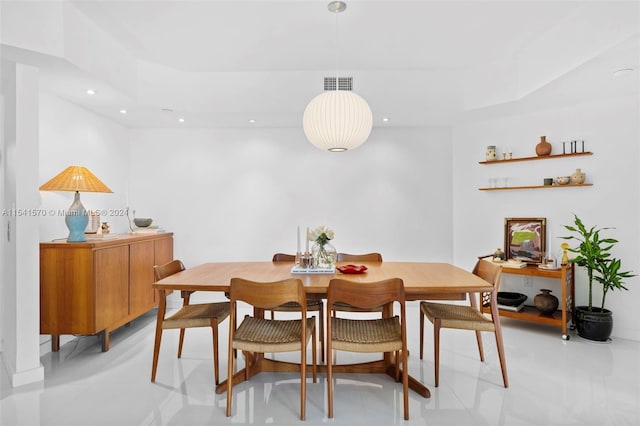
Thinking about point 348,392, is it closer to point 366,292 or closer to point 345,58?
point 366,292

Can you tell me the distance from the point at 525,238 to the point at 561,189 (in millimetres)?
656

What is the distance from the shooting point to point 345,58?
3.46 meters

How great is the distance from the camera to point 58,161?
3359 mm

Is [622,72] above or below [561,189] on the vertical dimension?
above

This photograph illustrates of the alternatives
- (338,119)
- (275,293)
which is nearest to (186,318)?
(275,293)

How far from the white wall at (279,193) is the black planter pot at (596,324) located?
1.61 meters

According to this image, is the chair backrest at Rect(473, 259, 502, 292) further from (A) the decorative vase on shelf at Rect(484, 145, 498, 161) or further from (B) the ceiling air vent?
(B) the ceiling air vent

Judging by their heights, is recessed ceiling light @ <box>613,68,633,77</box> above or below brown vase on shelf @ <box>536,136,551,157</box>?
above

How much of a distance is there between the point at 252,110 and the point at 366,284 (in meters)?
2.65

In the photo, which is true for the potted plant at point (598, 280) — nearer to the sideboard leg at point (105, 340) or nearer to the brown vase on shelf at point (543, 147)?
the brown vase on shelf at point (543, 147)

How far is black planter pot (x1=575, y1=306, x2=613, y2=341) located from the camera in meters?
3.28

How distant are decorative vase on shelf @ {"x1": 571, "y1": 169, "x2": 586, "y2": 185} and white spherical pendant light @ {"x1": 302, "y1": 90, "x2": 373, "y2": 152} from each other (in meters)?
2.66

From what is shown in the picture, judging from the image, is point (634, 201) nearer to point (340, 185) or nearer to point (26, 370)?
point (340, 185)

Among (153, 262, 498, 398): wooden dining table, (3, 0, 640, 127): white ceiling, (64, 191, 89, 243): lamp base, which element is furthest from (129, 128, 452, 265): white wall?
(153, 262, 498, 398): wooden dining table
